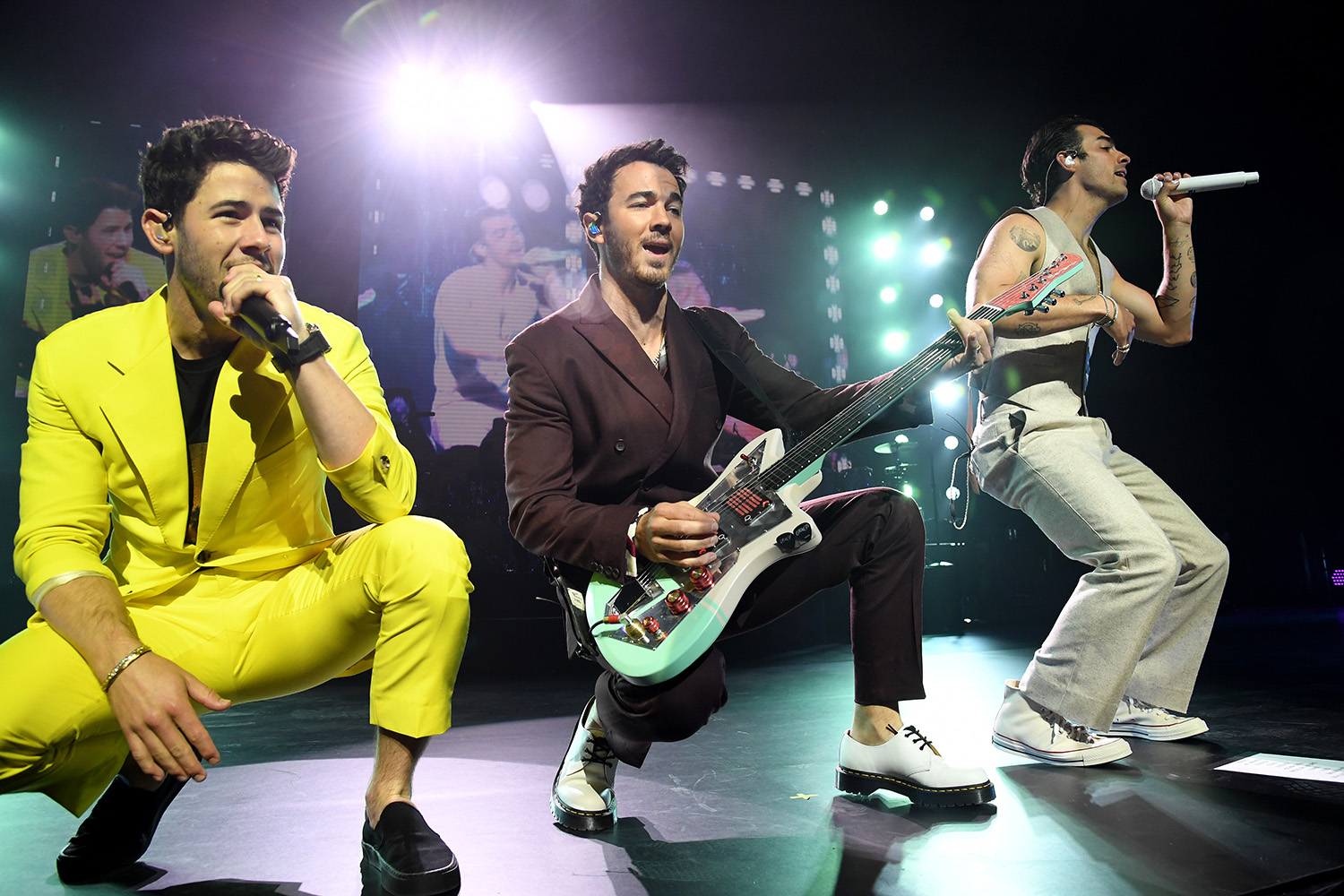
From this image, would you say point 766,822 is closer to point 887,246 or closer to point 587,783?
point 587,783

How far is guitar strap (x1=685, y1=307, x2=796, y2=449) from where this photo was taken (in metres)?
2.23

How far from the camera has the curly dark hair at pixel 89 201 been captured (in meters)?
6.50

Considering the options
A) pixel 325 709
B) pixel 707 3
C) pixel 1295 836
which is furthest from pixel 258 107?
pixel 1295 836

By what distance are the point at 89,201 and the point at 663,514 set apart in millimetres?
7243

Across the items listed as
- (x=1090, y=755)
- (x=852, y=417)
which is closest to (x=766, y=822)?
(x=852, y=417)

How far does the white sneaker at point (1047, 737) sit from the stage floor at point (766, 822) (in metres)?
0.06

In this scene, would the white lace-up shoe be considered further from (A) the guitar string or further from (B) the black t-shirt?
(B) the black t-shirt

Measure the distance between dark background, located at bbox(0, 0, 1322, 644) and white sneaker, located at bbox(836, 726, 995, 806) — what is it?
17.6 feet

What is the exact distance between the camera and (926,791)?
190 centimetres

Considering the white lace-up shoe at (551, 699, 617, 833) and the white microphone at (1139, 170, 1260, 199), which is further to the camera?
the white microphone at (1139, 170, 1260, 199)

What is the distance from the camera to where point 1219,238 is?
6996mm

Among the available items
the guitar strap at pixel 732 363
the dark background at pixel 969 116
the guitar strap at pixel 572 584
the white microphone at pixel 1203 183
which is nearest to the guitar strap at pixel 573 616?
the guitar strap at pixel 572 584

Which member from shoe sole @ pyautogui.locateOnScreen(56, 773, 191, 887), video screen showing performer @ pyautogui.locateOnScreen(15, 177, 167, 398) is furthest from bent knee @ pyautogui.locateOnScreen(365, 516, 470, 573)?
video screen showing performer @ pyautogui.locateOnScreen(15, 177, 167, 398)

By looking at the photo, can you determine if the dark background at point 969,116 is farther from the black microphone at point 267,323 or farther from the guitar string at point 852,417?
the black microphone at point 267,323
